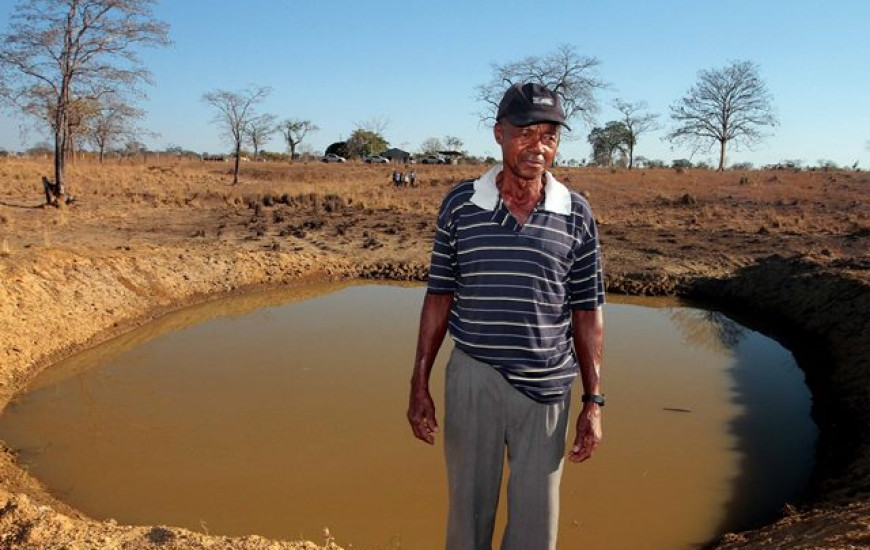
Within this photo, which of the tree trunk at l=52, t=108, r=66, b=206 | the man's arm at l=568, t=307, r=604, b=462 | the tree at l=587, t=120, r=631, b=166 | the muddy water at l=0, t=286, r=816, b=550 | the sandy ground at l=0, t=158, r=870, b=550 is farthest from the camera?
the tree at l=587, t=120, r=631, b=166

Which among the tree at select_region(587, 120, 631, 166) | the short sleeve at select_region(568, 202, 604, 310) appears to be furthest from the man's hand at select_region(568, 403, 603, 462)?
the tree at select_region(587, 120, 631, 166)

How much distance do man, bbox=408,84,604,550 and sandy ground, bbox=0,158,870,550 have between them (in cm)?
128

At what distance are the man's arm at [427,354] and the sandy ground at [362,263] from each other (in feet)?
3.74

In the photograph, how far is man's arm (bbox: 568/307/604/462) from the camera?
1.96 meters

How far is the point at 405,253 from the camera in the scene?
12.4 m

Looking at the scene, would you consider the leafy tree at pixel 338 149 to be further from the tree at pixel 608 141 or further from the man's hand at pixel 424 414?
the man's hand at pixel 424 414

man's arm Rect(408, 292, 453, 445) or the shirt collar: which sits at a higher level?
the shirt collar

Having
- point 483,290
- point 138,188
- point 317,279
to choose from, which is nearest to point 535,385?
point 483,290

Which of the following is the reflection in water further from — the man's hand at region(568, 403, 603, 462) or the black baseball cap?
the black baseball cap

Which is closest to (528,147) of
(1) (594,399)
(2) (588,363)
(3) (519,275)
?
(3) (519,275)

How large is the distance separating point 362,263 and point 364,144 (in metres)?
35.2

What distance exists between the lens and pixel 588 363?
199cm

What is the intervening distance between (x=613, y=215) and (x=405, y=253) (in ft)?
22.6

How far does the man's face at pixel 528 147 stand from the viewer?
6.19 ft
